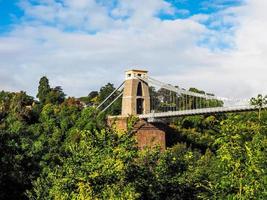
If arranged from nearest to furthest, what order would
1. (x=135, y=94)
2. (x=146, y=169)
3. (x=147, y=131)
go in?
(x=146, y=169), (x=147, y=131), (x=135, y=94)

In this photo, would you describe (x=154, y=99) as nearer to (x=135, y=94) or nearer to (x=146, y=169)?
(x=135, y=94)

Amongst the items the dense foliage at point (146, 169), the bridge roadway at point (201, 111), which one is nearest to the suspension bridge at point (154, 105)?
the bridge roadway at point (201, 111)

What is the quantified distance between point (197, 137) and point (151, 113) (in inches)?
190

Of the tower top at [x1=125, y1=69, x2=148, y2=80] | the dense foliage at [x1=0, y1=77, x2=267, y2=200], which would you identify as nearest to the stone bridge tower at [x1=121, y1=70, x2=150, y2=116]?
the tower top at [x1=125, y1=69, x2=148, y2=80]

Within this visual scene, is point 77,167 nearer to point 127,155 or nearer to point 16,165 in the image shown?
point 127,155

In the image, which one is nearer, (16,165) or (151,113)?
(16,165)

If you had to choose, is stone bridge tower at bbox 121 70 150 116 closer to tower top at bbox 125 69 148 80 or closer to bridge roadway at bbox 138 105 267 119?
tower top at bbox 125 69 148 80

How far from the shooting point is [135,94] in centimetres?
4722

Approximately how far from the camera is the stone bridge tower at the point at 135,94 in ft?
153

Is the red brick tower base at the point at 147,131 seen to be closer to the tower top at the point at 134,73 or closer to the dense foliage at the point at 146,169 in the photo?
the tower top at the point at 134,73

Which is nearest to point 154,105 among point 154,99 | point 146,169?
point 154,99

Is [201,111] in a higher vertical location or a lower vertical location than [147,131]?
higher

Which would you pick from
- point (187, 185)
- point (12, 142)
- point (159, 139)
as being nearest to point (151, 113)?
point (159, 139)

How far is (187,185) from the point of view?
14.0 m
